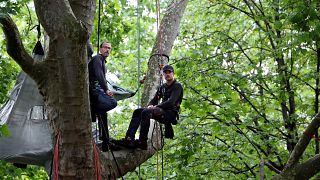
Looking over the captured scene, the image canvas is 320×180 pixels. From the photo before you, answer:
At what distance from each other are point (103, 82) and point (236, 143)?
4.90 meters

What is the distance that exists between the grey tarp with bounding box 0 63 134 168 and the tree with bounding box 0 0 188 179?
26.4 inches

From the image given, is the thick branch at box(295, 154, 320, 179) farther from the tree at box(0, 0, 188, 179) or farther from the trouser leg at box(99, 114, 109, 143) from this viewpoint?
the tree at box(0, 0, 188, 179)

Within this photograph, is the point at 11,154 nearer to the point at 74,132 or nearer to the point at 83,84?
the point at 74,132

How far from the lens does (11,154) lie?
14.4 feet

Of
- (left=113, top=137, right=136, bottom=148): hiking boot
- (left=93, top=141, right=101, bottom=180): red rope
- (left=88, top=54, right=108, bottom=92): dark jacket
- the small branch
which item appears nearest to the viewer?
(left=93, top=141, right=101, bottom=180): red rope

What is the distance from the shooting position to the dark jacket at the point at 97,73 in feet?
14.8


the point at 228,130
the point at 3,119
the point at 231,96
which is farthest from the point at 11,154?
the point at 228,130

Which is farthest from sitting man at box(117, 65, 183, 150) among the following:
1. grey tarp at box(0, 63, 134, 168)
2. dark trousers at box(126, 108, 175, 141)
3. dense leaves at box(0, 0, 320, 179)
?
dense leaves at box(0, 0, 320, 179)

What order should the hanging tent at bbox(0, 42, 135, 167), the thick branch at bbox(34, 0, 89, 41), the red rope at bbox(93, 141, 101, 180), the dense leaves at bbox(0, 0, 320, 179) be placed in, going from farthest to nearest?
the dense leaves at bbox(0, 0, 320, 179) < the hanging tent at bbox(0, 42, 135, 167) < the red rope at bbox(93, 141, 101, 180) < the thick branch at bbox(34, 0, 89, 41)

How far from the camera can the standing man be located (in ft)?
14.5

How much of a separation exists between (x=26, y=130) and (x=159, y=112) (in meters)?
1.42

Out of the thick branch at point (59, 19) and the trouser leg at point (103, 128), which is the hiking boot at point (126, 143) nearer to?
the trouser leg at point (103, 128)

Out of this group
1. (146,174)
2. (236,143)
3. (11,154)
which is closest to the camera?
(11,154)

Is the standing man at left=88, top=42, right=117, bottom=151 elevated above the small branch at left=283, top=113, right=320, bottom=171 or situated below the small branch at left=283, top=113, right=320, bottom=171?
above
